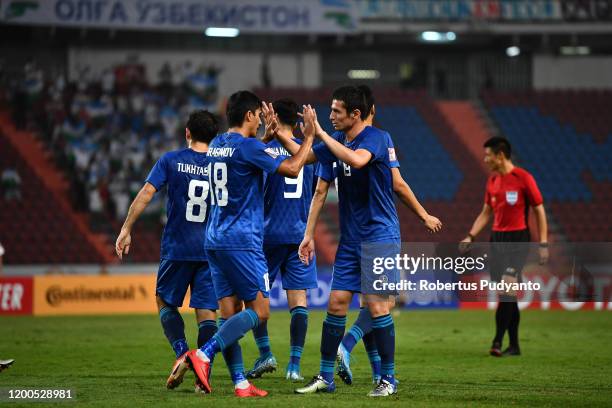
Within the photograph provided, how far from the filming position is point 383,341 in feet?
27.8

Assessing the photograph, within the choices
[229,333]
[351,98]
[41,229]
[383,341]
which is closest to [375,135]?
[351,98]

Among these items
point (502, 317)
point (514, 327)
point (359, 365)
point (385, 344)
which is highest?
point (385, 344)

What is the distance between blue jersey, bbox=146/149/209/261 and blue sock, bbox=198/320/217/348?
0.59m

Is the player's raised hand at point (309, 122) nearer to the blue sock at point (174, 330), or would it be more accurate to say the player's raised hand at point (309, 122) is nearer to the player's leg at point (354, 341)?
the player's leg at point (354, 341)

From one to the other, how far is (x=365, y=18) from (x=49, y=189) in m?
11.1

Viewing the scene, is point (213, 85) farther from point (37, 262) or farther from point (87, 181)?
point (37, 262)

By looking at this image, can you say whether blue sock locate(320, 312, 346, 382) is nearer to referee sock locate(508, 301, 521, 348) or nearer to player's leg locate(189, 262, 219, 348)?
player's leg locate(189, 262, 219, 348)

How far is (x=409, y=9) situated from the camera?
31906 millimetres

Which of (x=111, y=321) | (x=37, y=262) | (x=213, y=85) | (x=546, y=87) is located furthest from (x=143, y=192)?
(x=546, y=87)

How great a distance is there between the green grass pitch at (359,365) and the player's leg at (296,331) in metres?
0.23

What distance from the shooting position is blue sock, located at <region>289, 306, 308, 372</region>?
9984 mm

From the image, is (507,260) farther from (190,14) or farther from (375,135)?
(190,14)

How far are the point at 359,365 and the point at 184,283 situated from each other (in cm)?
273

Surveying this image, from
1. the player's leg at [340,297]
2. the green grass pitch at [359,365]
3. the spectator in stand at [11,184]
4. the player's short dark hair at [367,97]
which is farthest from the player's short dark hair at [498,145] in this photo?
the spectator in stand at [11,184]
